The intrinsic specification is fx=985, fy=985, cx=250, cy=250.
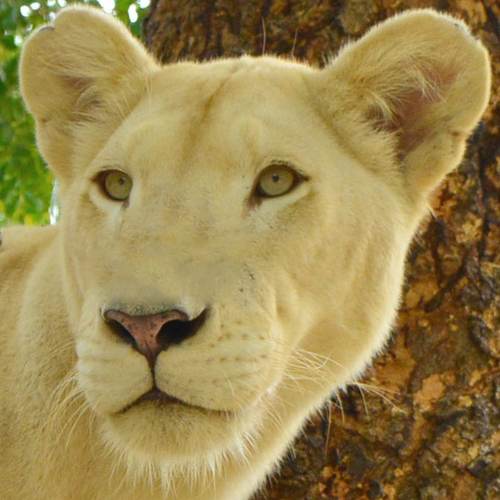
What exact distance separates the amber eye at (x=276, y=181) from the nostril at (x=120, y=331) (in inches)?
21.4

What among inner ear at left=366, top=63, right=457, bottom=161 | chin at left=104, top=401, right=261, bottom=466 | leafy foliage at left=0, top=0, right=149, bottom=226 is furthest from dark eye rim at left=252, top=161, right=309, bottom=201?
leafy foliage at left=0, top=0, right=149, bottom=226

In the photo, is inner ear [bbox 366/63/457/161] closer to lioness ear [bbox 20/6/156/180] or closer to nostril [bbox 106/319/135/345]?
lioness ear [bbox 20/6/156/180]

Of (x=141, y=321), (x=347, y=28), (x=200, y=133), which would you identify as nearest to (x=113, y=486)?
(x=141, y=321)

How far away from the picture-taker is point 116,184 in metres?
2.68

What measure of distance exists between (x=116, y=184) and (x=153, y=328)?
655 millimetres

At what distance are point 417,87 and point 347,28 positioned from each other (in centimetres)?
72

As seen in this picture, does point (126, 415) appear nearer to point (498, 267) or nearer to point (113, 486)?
point (113, 486)

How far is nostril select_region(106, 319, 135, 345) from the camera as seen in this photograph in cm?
222

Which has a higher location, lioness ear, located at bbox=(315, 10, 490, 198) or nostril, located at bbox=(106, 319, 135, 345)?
lioness ear, located at bbox=(315, 10, 490, 198)

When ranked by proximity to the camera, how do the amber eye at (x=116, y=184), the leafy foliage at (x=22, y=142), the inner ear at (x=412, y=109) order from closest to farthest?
the amber eye at (x=116, y=184)
the inner ear at (x=412, y=109)
the leafy foliage at (x=22, y=142)

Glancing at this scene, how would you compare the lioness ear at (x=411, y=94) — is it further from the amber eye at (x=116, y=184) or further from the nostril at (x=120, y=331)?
the nostril at (x=120, y=331)

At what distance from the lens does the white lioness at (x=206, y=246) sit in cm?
232

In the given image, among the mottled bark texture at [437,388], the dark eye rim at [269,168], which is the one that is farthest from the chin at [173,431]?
the mottled bark texture at [437,388]

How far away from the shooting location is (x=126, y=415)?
2.40m
